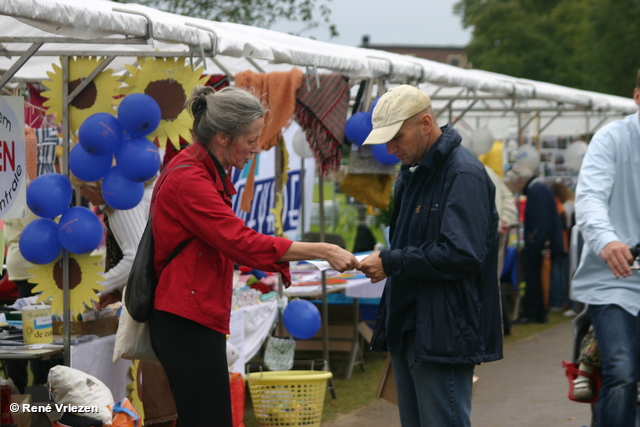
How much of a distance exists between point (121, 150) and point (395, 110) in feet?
6.33

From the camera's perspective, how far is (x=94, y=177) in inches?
183

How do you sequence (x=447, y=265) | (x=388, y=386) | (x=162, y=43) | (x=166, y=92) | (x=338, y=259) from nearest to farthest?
(x=447, y=265), (x=338, y=259), (x=388, y=386), (x=166, y=92), (x=162, y=43)

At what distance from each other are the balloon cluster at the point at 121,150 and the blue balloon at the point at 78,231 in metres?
0.20

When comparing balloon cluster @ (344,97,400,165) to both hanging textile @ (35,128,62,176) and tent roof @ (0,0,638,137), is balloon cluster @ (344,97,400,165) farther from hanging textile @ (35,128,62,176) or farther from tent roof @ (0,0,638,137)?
hanging textile @ (35,128,62,176)

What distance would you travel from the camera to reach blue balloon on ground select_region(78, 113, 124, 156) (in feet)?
14.8

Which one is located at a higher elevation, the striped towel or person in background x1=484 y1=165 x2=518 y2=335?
the striped towel

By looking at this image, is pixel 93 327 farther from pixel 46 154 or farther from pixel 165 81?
pixel 46 154

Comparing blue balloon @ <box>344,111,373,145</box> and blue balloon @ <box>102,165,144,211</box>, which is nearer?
blue balloon @ <box>102,165,144,211</box>

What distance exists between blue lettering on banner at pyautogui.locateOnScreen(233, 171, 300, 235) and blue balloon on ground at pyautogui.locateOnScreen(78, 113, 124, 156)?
130 inches

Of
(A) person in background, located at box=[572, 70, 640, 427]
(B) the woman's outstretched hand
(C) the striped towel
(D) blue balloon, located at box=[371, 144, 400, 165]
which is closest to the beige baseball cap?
(B) the woman's outstretched hand

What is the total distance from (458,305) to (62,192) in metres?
2.33

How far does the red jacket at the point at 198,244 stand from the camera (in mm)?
3094

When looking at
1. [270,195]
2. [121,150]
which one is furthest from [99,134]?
[270,195]

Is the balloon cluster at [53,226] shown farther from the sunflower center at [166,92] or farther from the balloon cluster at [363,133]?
the balloon cluster at [363,133]
